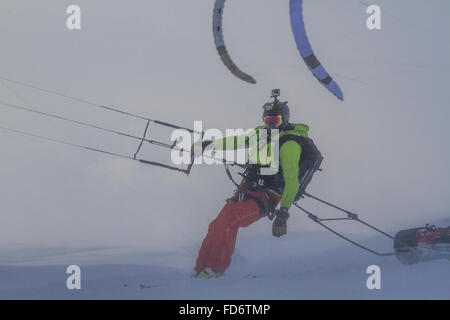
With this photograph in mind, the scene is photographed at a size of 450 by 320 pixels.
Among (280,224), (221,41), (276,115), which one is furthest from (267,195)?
(221,41)

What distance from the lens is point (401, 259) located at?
4965 millimetres

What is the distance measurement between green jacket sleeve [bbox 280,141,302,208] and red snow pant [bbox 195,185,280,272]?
0.34 m

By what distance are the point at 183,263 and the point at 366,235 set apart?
2.39 metres

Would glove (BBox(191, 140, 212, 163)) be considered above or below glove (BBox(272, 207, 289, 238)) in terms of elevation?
above

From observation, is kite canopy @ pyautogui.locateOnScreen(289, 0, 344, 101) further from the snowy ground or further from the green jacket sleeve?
the snowy ground

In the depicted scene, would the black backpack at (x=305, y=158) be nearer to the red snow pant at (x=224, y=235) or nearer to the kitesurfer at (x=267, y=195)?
the kitesurfer at (x=267, y=195)

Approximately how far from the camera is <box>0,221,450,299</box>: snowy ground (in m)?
3.70

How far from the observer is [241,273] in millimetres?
4387

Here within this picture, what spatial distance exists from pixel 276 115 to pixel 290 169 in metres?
0.62

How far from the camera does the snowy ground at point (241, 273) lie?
370 cm

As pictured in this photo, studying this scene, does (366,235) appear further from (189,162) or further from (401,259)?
(189,162)

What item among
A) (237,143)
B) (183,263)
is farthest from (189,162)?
(183,263)

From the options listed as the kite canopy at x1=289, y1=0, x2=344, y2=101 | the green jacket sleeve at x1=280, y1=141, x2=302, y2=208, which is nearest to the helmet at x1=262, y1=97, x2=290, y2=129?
the green jacket sleeve at x1=280, y1=141, x2=302, y2=208

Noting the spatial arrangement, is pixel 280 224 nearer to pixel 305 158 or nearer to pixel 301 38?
pixel 305 158
